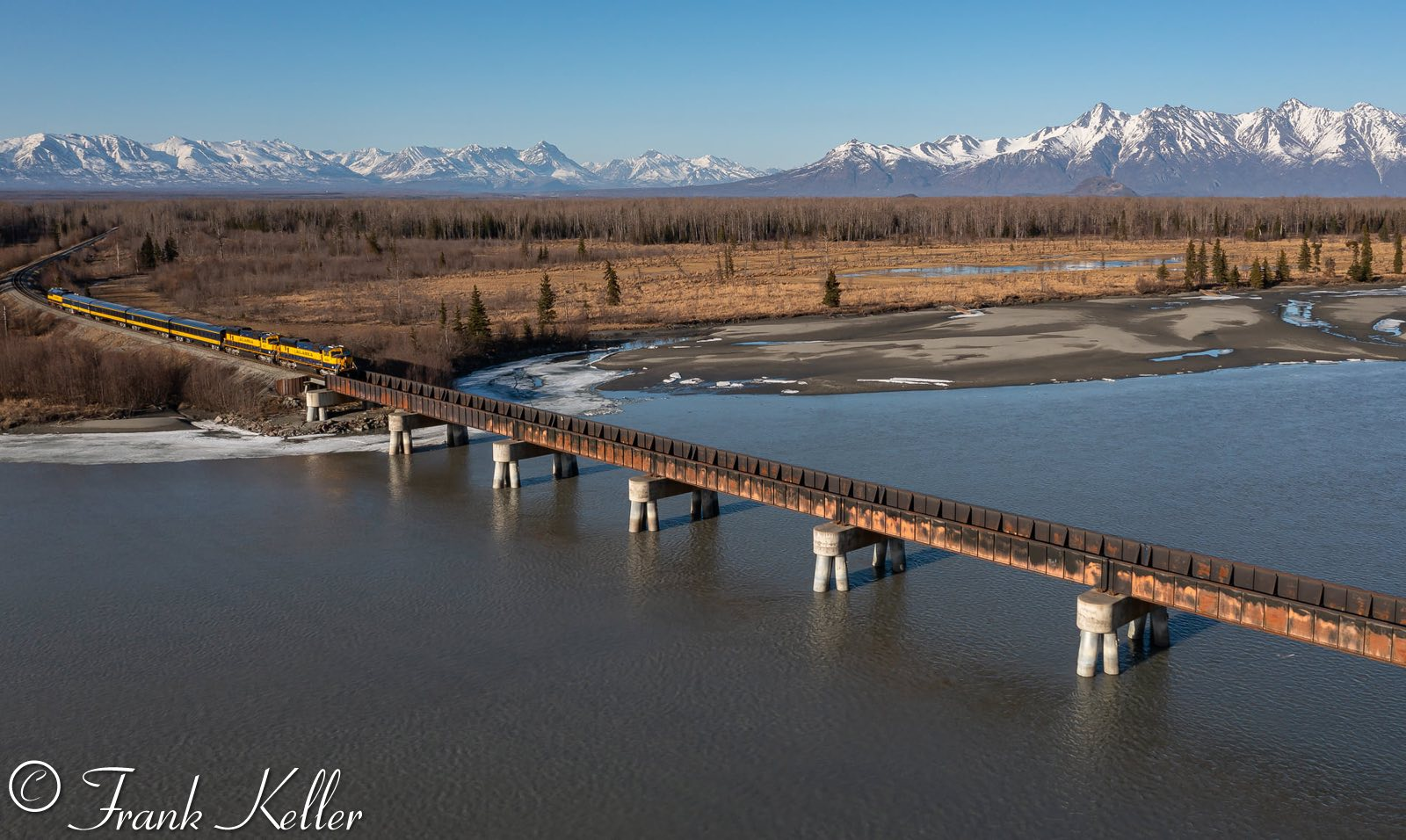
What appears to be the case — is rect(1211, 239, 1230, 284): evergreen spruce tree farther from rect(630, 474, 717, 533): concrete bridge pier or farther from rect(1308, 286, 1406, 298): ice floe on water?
rect(630, 474, 717, 533): concrete bridge pier

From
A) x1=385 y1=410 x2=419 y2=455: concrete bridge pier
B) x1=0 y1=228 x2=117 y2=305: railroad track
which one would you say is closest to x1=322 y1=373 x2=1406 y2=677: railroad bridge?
x1=385 y1=410 x2=419 y2=455: concrete bridge pier

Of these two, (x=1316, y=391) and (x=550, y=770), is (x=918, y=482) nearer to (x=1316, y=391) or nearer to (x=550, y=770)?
(x=550, y=770)

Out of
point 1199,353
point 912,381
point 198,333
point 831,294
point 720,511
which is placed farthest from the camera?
point 831,294

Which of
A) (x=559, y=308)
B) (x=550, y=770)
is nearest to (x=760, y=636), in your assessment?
(x=550, y=770)

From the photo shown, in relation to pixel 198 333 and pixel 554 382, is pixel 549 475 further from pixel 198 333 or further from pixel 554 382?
pixel 198 333

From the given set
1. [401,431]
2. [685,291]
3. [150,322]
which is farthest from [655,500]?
[685,291]

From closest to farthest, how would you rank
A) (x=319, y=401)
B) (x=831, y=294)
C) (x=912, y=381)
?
(x=319, y=401)
(x=912, y=381)
(x=831, y=294)

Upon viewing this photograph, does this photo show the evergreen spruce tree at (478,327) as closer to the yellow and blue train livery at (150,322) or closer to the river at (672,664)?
the yellow and blue train livery at (150,322)

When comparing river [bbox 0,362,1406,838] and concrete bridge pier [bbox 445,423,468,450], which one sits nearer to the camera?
river [bbox 0,362,1406,838]
